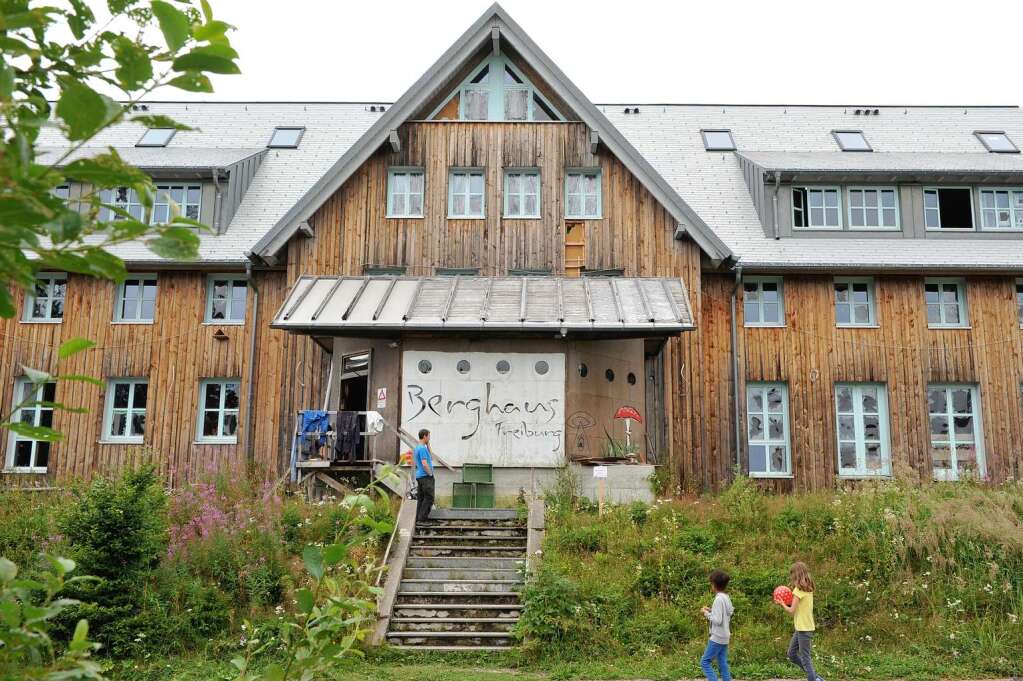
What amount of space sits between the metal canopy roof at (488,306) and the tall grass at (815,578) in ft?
13.5

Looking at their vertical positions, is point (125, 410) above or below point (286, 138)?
below

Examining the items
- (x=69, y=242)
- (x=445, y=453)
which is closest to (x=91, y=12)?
(x=69, y=242)

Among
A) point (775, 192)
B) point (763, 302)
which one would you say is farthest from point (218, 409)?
point (775, 192)

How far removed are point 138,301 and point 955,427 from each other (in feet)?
68.7

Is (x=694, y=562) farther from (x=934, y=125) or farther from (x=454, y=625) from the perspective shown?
(x=934, y=125)

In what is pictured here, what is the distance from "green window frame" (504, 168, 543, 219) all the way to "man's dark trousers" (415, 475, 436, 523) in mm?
8521

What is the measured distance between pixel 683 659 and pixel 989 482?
12.5 meters

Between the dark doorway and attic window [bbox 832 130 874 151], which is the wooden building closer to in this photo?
the dark doorway

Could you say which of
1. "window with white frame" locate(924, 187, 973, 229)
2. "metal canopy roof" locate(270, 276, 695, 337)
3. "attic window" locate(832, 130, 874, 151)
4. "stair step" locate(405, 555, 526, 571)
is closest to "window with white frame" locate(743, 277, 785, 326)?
"metal canopy roof" locate(270, 276, 695, 337)

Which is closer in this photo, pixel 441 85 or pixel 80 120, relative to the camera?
pixel 80 120

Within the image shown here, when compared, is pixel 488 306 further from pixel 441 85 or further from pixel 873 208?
pixel 873 208

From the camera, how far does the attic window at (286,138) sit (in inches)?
1179

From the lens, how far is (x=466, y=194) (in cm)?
2405

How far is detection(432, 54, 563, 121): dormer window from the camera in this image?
24266mm
